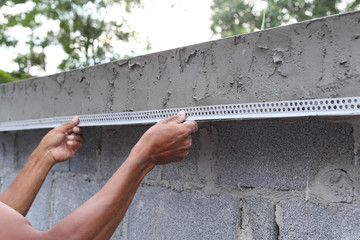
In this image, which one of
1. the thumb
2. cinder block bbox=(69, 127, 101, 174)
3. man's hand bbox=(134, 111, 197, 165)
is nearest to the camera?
man's hand bbox=(134, 111, 197, 165)

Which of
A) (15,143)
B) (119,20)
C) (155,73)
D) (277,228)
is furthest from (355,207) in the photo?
(119,20)

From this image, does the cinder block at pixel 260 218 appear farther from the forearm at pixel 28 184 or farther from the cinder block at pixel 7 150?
the cinder block at pixel 7 150

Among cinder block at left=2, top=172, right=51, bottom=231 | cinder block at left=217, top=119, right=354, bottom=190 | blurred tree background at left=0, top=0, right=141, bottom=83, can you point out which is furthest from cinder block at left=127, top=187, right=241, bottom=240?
blurred tree background at left=0, top=0, right=141, bottom=83

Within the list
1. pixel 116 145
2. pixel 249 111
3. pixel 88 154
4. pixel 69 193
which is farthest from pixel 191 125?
pixel 69 193

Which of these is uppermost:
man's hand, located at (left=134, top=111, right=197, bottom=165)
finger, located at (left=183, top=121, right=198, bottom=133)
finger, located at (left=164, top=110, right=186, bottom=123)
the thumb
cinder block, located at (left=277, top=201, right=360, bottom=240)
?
the thumb

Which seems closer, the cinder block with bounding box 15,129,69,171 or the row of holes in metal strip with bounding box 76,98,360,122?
the row of holes in metal strip with bounding box 76,98,360,122

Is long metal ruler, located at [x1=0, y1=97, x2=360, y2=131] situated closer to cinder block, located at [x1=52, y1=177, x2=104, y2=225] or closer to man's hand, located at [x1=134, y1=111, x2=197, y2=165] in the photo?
man's hand, located at [x1=134, y1=111, x2=197, y2=165]

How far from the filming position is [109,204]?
3.97 feet

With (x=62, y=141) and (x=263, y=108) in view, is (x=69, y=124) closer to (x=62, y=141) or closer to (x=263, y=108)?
(x=62, y=141)

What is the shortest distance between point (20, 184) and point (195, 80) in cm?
106

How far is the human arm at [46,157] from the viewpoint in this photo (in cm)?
175

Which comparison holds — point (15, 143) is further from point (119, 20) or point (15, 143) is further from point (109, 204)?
point (119, 20)

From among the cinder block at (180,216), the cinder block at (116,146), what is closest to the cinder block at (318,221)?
the cinder block at (180,216)

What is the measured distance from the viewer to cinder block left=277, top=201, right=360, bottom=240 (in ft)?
3.68
